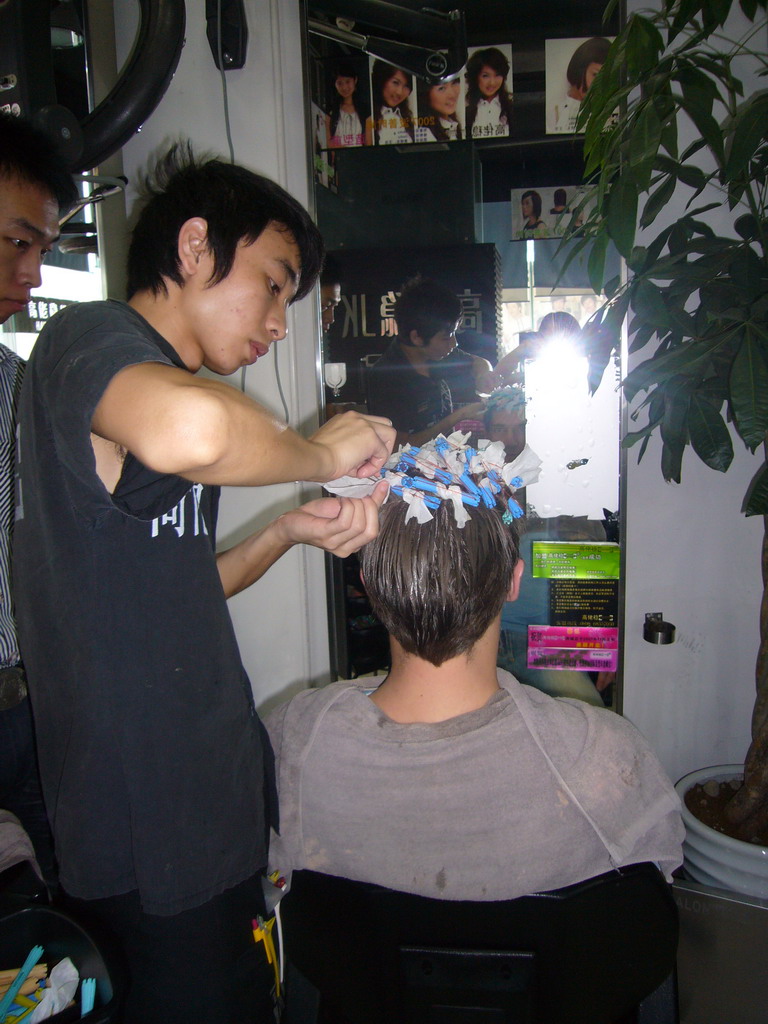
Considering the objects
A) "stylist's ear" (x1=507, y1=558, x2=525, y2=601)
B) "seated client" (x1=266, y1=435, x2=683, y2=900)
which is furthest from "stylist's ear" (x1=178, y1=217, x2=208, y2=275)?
"stylist's ear" (x1=507, y1=558, x2=525, y2=601)

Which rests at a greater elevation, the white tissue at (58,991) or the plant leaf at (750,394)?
the plant leaf at (750,394)

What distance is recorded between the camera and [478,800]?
82 cm

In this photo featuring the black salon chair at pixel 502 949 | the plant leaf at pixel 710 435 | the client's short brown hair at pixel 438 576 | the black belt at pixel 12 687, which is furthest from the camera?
the plant leaf at pixel 710 435

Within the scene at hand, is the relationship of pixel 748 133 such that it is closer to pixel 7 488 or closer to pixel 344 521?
pixel 344 521

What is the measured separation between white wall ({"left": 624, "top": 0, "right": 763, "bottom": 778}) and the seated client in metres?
1.07

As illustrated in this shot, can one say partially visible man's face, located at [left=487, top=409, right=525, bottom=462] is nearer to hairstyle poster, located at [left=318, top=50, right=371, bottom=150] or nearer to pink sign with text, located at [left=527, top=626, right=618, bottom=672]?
pink sign with text, located at [left=527, top=626, right=618, bottom=672]

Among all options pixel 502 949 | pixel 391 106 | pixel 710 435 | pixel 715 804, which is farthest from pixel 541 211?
pixel 502 949

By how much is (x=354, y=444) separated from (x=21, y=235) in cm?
87

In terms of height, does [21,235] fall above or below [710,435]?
above

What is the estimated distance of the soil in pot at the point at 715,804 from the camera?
1599mm

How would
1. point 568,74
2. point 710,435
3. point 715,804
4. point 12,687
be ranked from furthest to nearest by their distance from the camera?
point 568,74 → point 715,804 → point 710,435 → point 12,687

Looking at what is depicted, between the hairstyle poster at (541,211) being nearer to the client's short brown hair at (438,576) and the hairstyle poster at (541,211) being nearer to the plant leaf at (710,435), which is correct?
the plant leaf at (710,435)

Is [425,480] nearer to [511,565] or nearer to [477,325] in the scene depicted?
[511,565]

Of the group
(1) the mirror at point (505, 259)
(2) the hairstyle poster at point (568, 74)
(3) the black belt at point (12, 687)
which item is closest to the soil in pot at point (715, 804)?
(1) the mirror at point (505, 259)
